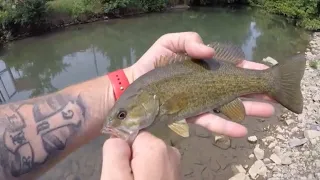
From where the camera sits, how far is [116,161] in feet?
6.49

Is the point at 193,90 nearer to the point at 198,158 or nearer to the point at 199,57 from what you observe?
the point at 199,57

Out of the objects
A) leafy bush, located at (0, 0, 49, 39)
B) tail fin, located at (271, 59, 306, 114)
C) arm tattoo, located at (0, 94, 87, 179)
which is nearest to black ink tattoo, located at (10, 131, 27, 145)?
arm tattoo, located at (0, 94, 87, 179)

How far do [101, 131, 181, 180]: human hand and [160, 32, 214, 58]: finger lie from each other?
914 mm

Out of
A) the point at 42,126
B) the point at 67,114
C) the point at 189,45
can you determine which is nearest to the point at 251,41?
the point at 189,45

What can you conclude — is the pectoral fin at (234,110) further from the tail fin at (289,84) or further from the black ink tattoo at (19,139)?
the black ink tattoo at (19,139)

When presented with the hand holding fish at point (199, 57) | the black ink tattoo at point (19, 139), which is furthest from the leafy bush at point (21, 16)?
the black ink tattoo at point (19, 139)

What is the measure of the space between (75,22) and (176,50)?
71.0ft

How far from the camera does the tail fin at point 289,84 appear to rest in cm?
299

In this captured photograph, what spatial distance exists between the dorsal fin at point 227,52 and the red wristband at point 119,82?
95cm

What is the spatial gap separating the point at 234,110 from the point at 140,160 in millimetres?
1287

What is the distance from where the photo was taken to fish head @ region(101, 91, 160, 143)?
2375mm

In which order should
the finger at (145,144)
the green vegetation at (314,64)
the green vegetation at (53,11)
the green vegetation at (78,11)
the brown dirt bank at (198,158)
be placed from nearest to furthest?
the finger at (145,144) → the brown dirt bank at (198,158) → the green vegetation at (314,64) → the green vegetation at (78,11) → the green vegetation at (53,11)

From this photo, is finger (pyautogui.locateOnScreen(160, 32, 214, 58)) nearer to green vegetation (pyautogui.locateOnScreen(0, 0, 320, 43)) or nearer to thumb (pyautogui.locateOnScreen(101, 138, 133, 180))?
thumb (pyautogui.locateOnScreen(101, 138, 133, 180))

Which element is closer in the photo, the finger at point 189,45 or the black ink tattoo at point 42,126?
the finger at point 189,45
